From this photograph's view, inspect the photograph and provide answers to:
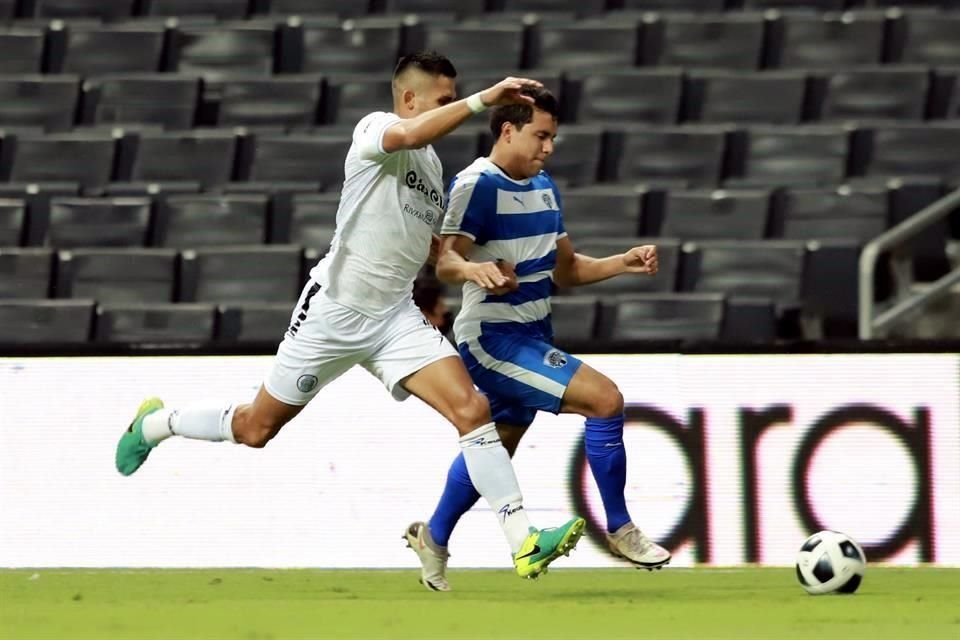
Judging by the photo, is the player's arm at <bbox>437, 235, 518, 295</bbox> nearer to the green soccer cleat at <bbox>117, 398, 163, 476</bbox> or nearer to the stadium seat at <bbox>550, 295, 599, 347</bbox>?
the green soccer cleat at <bbox>117, 398, 163, 476</bbox>

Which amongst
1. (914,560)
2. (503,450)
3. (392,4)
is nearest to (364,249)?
(503,450)

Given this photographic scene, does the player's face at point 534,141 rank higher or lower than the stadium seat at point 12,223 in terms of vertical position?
higher

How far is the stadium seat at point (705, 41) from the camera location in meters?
12.0

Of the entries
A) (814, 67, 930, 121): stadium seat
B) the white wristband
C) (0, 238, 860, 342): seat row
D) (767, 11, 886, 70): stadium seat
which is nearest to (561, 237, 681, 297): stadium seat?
(0, 238, 860, 342): seat row

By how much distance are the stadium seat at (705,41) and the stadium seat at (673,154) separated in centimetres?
101

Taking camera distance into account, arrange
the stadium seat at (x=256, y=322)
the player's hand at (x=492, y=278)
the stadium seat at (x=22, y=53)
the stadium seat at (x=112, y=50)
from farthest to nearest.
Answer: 1. the stadium seat at (x=22, y=53)
2. the stadium seat at (x=112, y=50)
3. the stadium seat at (x=256, y=322)
4. the player's hand at (x=492, y=278)

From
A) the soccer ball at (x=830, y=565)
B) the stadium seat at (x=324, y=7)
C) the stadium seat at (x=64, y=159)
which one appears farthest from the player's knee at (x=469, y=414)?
the stadium seat at (x=324, y=7)

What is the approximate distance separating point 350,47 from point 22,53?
2.43 metres

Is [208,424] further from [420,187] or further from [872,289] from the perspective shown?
[872,289]

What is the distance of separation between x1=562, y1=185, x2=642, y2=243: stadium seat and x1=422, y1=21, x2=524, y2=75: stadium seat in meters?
1.76

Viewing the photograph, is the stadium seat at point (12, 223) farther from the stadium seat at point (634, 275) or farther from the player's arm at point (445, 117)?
the player's arm at point (445, 117)

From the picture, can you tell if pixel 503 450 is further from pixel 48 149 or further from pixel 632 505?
pixel 48 149

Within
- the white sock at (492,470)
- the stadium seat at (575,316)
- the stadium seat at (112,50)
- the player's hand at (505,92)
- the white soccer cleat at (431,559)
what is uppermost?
the player's hand at (505,92)

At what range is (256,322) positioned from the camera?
995cm
